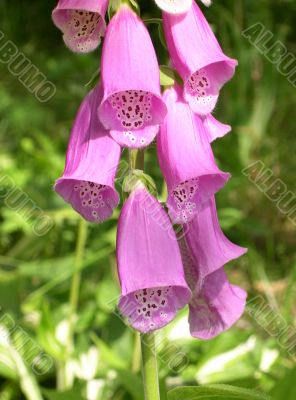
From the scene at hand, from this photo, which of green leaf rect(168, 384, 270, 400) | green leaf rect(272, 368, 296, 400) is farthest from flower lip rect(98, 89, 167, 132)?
green leaf rect(272, 368, 296, 400)

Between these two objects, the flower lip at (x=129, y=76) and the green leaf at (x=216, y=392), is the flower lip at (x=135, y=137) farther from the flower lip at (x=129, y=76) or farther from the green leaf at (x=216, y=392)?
the green leaf at (x=216, y=392)

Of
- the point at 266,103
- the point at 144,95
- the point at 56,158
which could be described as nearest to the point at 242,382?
the point at 144,95

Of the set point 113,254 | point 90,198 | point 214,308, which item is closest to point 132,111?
point 90,198

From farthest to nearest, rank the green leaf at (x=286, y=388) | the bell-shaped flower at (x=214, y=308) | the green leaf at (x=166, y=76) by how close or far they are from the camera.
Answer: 1. the green leaf at (x=286, y=388)
2. the bell-shaped flower at (x=214, y=308)
3. the green leaf at (x=166, y=76)

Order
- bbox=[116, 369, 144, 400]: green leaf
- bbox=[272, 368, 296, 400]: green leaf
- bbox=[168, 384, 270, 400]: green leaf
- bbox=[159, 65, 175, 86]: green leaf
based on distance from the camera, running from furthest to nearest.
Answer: bbox=[116, 369, 144, 400]: green leaf, bbox=[272, 368, 296, 400]: green leaf, bbox=[159, 65, 175, 86]: green leaf, bbox=[168, 384, 270, 400]: green leaf

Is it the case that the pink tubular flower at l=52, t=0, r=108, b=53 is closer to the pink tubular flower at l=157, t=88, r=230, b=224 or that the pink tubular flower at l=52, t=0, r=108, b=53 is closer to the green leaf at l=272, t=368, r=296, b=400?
the pink tubular flower at l=157, t=88, r=230, b=224

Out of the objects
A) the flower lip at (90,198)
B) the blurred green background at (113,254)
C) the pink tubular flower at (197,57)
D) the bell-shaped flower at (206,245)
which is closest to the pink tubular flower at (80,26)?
the pink tubular flower at (197,57)

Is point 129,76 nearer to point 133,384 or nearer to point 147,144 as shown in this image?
point 147,144
